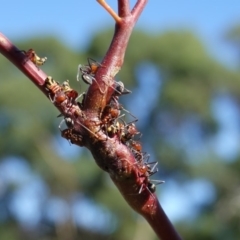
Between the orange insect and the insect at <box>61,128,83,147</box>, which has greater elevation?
the orange insect

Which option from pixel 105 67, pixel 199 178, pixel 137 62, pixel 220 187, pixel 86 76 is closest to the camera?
pixel 105 67

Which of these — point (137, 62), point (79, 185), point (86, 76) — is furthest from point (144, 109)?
point (86, 76)

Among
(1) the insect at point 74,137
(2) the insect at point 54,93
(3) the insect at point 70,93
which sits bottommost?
(1) the insect at point 74,137

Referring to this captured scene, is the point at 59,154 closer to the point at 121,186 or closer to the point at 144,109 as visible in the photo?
the point at 144,109

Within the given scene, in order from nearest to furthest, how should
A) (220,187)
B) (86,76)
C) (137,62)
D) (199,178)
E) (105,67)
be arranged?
(105,67), (86,76), (220,187), (199,178), (137,62)

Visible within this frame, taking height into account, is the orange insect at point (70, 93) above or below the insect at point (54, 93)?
above

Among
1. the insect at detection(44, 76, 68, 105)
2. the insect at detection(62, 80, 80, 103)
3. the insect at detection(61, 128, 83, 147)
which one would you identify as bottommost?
the insect at detection(61, 128, 83, 147)

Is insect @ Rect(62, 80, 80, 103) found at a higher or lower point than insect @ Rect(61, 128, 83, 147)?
higher

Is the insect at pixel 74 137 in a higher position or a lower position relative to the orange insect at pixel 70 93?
lower
